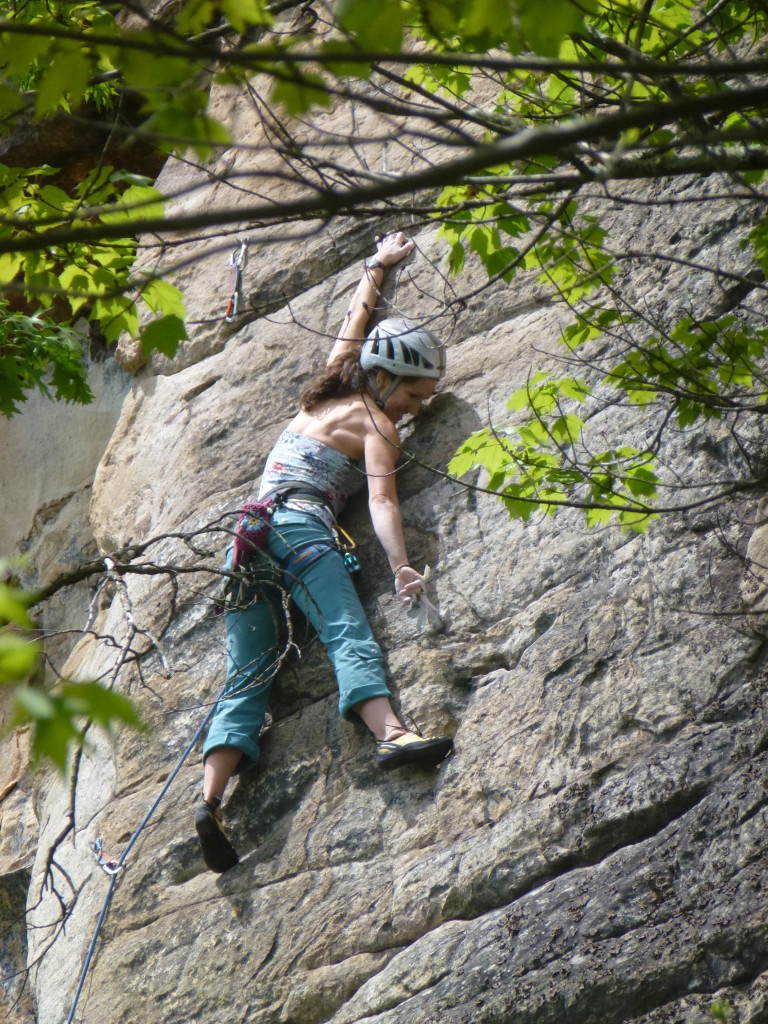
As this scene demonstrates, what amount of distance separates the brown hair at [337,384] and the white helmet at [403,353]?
0.18 ft

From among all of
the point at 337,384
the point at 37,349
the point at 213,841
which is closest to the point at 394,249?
the point at 337,384

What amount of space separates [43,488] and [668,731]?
614cm

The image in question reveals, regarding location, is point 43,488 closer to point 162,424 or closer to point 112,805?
point 162,424

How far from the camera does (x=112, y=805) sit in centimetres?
495

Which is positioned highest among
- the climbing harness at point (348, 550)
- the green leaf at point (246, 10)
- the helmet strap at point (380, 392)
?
the helmet strap at point (380, 392)

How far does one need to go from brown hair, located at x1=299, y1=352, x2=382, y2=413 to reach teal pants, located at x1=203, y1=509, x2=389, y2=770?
2.11ft

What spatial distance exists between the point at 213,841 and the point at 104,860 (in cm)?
75

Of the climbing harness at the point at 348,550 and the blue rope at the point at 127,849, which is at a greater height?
the climbing harness at the point at 348,550

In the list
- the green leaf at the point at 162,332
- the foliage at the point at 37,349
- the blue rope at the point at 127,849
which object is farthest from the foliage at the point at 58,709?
the foliage at the point at 37,349

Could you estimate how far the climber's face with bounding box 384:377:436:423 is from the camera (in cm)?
497

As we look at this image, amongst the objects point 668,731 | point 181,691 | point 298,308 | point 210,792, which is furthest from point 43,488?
point 668,731

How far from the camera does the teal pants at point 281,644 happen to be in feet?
14.1

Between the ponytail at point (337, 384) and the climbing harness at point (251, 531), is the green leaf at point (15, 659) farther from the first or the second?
the ponytail at point (337, 384)

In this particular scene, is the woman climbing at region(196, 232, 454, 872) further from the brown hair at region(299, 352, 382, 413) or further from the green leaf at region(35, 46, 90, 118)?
the green leaf at region(35, 46, 90, 118)
